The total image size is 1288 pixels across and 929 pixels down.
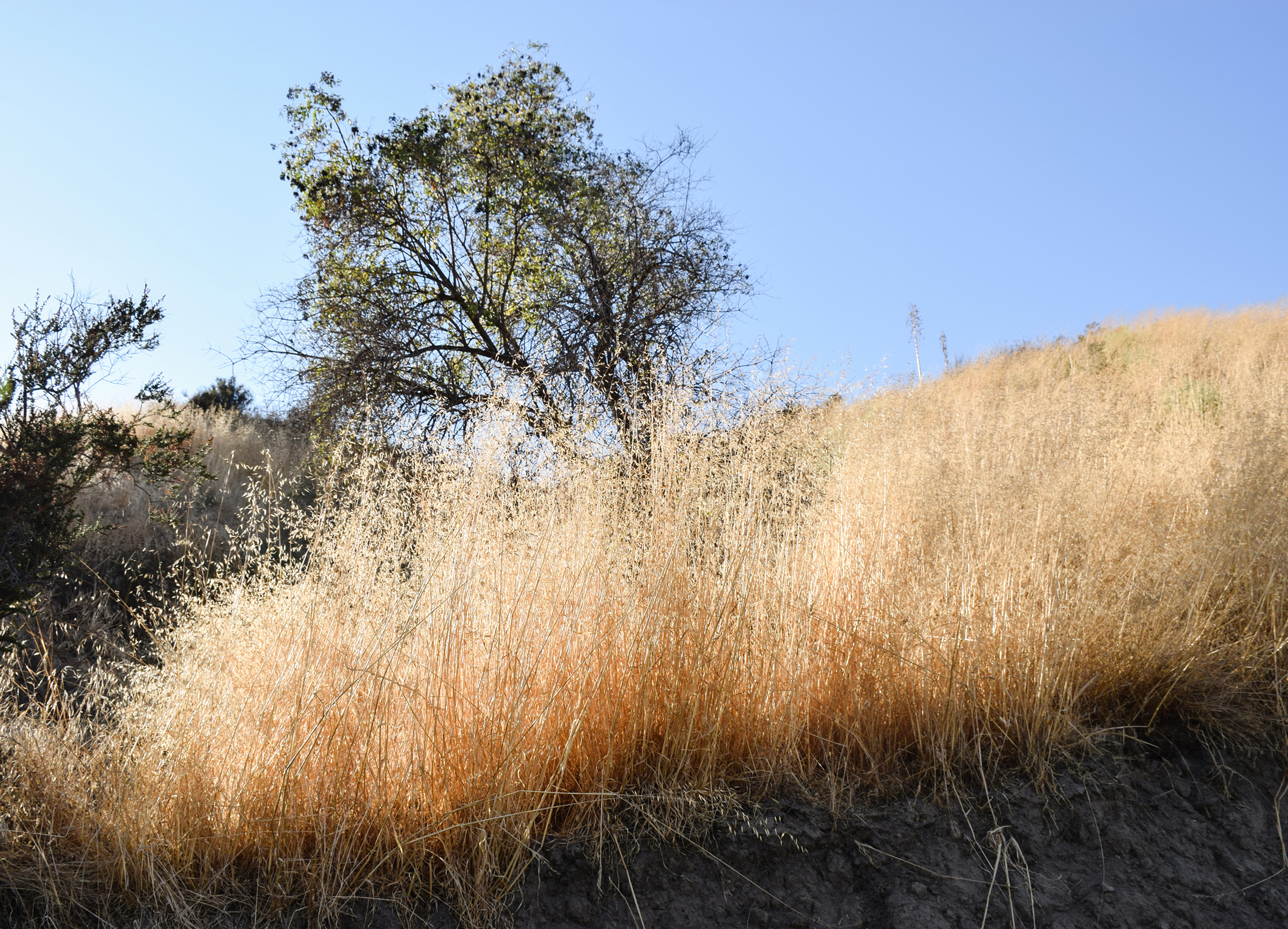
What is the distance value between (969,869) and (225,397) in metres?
18.4

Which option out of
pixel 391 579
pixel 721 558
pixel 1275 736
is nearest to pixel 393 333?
pixel 391 579

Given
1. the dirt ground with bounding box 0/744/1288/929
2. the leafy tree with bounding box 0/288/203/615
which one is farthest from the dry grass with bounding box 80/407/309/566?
the dirt ground with bounding box 0/744/1288/929

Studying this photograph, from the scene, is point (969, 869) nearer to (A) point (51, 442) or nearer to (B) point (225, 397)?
(A) point (51, 442)

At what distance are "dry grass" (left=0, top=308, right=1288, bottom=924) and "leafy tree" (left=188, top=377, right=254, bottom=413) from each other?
13555 millimetres

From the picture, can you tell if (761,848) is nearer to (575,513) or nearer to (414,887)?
(414,887)

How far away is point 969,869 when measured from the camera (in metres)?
2.87

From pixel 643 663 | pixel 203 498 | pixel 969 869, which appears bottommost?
A: pixel 969 869

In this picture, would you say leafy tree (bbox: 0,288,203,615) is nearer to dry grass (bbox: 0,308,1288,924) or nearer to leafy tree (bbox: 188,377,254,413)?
dry grass (bbox: 0,308,1288,924)

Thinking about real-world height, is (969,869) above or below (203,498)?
below

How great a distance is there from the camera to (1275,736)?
367cm

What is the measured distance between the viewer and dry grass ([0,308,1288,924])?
2.65m

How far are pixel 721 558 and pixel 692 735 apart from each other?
0.95 meters

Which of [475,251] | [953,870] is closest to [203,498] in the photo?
[475,251]

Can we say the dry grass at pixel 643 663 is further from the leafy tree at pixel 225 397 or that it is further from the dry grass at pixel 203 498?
the leafy tree at pixel 225 397
